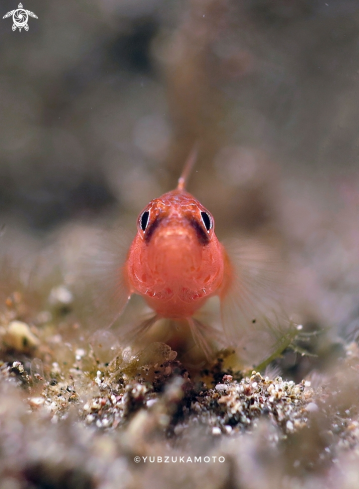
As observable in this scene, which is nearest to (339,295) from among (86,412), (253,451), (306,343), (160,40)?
(306,343)

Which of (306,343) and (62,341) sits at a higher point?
(306,343)

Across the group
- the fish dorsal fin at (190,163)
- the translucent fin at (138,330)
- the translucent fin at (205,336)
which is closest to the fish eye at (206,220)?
the translucent fin at (205,336)

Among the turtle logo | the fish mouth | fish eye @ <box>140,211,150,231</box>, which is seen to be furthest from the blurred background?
fish eye @ <box>140,211,150,231</box>

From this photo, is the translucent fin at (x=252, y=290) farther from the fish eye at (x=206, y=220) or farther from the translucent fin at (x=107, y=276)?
the translucent fin at (x=107, y=276)

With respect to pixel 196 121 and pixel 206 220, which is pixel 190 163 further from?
pixel 206 220

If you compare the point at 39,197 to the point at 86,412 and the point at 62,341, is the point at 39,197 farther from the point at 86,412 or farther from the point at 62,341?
the point at 86,412
